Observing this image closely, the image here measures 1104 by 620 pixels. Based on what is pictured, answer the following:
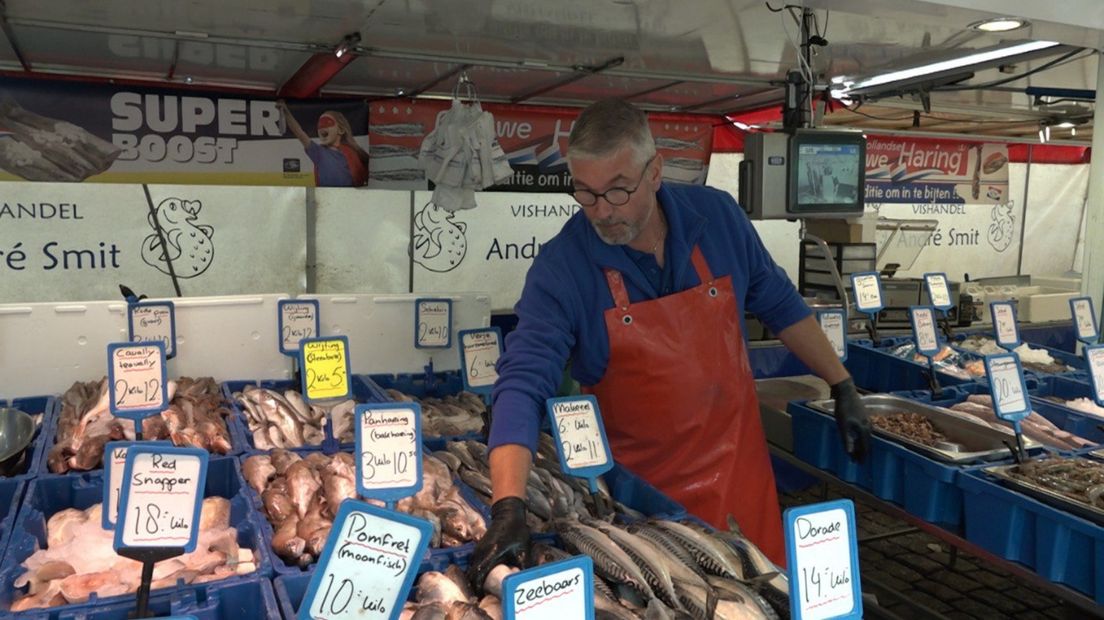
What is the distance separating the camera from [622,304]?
295 centimetres

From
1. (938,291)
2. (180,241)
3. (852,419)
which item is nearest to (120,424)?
(852,419)

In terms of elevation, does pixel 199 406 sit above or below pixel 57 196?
below

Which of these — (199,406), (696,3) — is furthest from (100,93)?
(696,3)

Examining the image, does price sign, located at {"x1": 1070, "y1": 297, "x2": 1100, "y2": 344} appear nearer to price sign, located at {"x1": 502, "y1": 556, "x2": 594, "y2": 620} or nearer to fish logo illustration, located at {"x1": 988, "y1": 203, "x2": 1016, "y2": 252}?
price sign, located at {"x1": 502, "y1": 556, "x2": 594, "y2": 620}

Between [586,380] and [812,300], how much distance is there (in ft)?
11.6

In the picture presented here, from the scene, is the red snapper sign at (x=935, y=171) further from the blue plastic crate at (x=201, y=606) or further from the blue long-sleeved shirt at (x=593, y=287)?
the blue plastic crate at (x=201, y=606)

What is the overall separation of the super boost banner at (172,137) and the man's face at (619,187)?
18.0 ft

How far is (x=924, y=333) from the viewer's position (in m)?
4.62

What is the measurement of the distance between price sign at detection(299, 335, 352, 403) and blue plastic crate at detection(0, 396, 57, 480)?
943 millimetres

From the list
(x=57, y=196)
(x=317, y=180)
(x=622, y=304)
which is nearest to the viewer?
(x=622, y=304)

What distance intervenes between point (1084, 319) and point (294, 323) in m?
4.47

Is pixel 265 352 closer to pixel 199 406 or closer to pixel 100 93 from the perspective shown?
pixel 199 406

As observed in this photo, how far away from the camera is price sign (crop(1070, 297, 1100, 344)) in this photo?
16.1ft

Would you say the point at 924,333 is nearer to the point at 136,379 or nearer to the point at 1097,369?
the point at 1097,369
